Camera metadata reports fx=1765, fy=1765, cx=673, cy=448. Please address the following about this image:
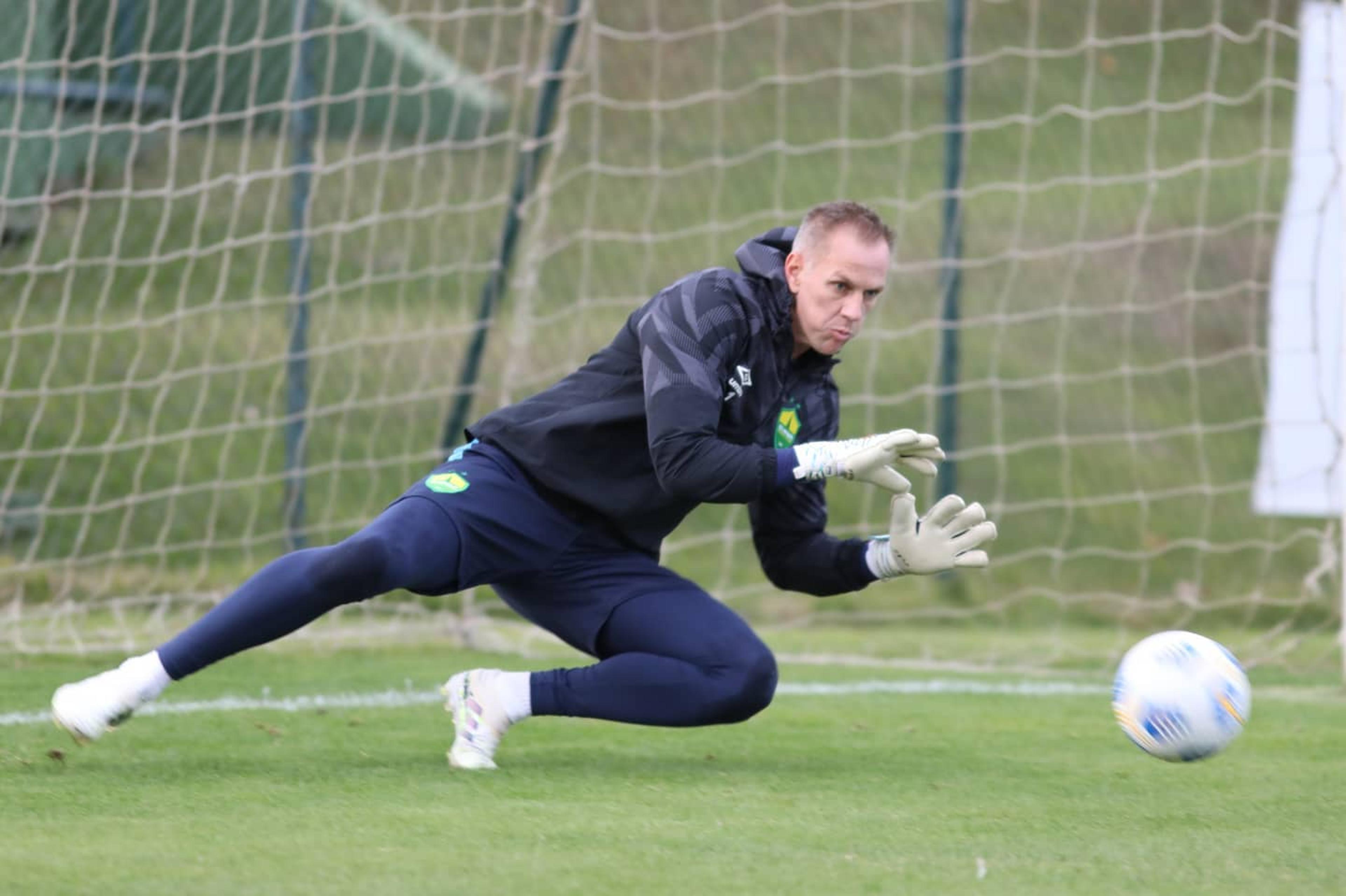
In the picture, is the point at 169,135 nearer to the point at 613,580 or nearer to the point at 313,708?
the point at 313,708

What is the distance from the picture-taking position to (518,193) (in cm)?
710

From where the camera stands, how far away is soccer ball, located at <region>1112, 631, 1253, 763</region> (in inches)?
148

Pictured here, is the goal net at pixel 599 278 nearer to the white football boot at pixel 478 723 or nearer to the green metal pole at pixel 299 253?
the green metal pole at pixel 299 253

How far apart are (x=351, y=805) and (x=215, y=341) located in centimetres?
535

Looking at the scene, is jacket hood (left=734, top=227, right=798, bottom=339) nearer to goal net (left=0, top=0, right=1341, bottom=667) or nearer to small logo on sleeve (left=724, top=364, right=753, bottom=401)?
small logo on sleeve (left=724, top=364, right=753, bottom=401)

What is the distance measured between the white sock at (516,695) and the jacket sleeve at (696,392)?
0.60m

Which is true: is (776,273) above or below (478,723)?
above

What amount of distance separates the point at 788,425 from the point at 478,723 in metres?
1.05

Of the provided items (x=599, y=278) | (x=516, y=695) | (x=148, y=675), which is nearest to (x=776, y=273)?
(x=516, y=695)

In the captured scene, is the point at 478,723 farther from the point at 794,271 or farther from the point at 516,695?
the point at 794,271

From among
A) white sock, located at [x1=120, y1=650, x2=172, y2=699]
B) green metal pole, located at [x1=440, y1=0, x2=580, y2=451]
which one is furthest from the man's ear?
green metal pole, located at [x1=440, y1=0, x2=580, y2=451]

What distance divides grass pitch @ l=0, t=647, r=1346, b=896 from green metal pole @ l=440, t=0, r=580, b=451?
218cm

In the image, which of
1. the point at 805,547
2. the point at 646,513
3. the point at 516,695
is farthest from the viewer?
the point at 805,547

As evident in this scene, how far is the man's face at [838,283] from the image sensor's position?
13.4 feet
